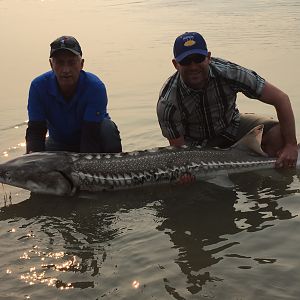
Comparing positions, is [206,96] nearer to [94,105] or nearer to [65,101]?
[94,105]

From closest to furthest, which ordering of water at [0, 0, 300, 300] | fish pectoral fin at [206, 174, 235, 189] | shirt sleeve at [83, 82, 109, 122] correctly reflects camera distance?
water at [0, 0, 300, 300], fish pectoral fin at [206, 174, 235, 189], shirt sleeve at [83, 82, 109, 122]

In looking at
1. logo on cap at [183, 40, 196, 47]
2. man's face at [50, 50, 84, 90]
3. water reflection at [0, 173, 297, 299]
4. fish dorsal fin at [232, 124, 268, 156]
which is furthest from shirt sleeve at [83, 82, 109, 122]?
fish dorsal fin at [232, 124, 268, 156]

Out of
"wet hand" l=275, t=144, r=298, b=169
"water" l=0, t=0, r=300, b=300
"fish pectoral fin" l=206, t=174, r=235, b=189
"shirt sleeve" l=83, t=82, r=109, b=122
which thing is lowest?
"water" l=0, t=0, r=300, b=300

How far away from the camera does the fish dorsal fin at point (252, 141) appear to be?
5047 millimetres

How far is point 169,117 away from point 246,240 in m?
1.63

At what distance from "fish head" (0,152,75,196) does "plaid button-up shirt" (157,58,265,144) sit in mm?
992

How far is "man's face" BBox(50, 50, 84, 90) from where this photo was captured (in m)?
4.81

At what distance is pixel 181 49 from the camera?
4.61 m

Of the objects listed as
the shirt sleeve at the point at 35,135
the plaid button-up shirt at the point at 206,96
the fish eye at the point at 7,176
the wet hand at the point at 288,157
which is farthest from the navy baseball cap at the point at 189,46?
the fish eye at the point at 7,176

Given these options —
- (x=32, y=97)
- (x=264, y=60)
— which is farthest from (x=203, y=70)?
(x=264, y=60)

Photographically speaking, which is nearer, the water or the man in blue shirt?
the water

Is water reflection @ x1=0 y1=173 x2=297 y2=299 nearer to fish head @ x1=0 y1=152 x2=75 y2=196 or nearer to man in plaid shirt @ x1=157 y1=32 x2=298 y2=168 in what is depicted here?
fish head @ x1=0 y1=152 x2=75 y2=196

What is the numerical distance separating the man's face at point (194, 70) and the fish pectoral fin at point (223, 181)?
0.82 m

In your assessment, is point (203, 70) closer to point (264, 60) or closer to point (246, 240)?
point (246, 240)
